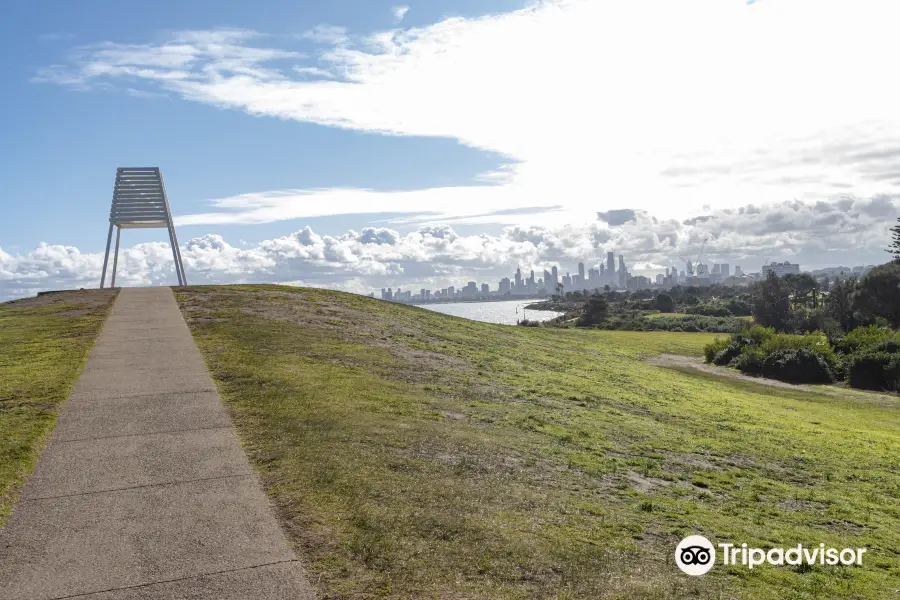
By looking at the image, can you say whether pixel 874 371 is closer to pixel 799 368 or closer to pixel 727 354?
pixel 799 368

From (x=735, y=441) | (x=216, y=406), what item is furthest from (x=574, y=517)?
(x=735, y=441)

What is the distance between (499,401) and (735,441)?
586 centimetres

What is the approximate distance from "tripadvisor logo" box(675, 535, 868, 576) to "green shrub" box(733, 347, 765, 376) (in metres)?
31.2

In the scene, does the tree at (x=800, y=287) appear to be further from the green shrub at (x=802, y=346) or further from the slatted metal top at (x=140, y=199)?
the slatted metal top at (x=140, y=199)

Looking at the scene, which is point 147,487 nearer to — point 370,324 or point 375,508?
point 375,508

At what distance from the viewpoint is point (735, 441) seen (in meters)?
15.9

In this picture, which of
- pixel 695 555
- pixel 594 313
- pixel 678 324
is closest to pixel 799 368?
pixel 695 555

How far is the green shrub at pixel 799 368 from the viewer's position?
35.7m

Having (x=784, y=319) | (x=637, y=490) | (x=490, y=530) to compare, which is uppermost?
(x=490, y=530)

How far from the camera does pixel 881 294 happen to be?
59.8 metres

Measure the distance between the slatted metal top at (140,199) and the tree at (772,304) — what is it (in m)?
69.3

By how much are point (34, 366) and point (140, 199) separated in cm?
2904

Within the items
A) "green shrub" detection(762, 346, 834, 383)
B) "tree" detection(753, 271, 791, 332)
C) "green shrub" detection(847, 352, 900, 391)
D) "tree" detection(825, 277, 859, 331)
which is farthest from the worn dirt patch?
"tree" detection(753, 271, 791, 332)

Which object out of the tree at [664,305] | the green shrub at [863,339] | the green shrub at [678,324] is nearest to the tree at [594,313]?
the green shrub at [678,324]
